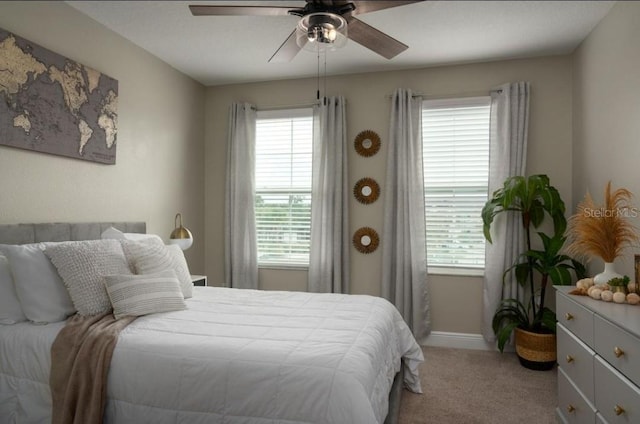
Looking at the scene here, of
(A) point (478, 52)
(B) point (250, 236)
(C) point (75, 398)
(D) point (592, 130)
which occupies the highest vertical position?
(A) point (478, 52)

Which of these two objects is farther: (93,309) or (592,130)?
(592,130)

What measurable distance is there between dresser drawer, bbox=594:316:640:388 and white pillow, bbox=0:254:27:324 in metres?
2.88

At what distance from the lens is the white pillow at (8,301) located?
2.11 meters

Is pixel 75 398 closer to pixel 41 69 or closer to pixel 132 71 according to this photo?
pixel 41 69

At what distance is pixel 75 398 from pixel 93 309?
0.51 meters

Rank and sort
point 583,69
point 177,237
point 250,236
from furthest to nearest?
point 250,236 < point 177,237 < point 583,69

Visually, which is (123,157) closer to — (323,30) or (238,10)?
(238,10)

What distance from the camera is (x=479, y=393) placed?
290 cm

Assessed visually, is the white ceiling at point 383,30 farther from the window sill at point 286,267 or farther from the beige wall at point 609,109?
the window sill at point 286,267

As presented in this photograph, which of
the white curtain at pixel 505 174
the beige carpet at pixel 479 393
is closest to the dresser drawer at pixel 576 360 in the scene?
the beige carpet at pixel 479 393

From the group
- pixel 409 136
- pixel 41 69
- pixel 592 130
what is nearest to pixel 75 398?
pixel 41 69

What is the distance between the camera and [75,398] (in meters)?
1.78

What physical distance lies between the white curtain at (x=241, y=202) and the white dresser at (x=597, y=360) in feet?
9.83

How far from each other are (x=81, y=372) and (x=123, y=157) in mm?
2121
